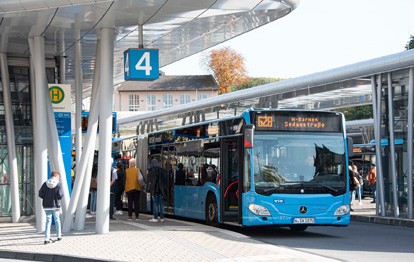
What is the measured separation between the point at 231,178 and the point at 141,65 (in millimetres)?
3509

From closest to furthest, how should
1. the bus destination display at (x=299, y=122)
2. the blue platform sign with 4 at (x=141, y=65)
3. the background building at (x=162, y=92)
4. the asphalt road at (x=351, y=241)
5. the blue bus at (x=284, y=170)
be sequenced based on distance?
the asphalt road at (x=351, y=241) → the blue platform sign with 4 at (x=141, y=65) → the blue bus at (x=284, y=170) → the bus destination display at (x=299, y=122) → the background building at (x=162, y=92)

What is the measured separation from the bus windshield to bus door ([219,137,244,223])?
1.84ft

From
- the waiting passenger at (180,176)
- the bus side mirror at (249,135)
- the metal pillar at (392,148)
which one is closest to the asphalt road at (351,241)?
the metal pillar at (392,148)

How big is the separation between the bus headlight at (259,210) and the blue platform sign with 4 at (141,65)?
352cm

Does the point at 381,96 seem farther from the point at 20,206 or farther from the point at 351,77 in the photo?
the point at 20,206

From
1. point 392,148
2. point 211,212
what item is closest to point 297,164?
point 211,212

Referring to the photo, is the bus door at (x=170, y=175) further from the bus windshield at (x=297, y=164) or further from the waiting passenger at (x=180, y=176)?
the bus windshield at (x=297, y=164)

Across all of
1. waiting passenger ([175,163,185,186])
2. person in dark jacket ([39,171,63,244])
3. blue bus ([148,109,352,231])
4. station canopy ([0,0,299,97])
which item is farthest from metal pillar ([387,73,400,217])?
person in dark jacket ([39,171,63,244])

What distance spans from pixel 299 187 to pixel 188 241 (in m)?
A: 3.37

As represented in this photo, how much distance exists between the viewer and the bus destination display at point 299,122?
19.5 metres

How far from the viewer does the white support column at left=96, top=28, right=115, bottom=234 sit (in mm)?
18828

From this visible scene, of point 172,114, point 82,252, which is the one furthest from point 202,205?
point 172,114

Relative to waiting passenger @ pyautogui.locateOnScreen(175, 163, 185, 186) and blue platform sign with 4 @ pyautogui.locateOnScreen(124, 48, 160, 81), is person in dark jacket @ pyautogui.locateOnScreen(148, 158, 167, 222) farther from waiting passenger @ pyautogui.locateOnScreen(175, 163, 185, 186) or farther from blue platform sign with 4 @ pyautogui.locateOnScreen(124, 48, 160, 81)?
blue platform sign with 4 @ pyautogui.locateOnScreen(124, 48, 160, 81)

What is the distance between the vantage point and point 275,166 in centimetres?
1925
